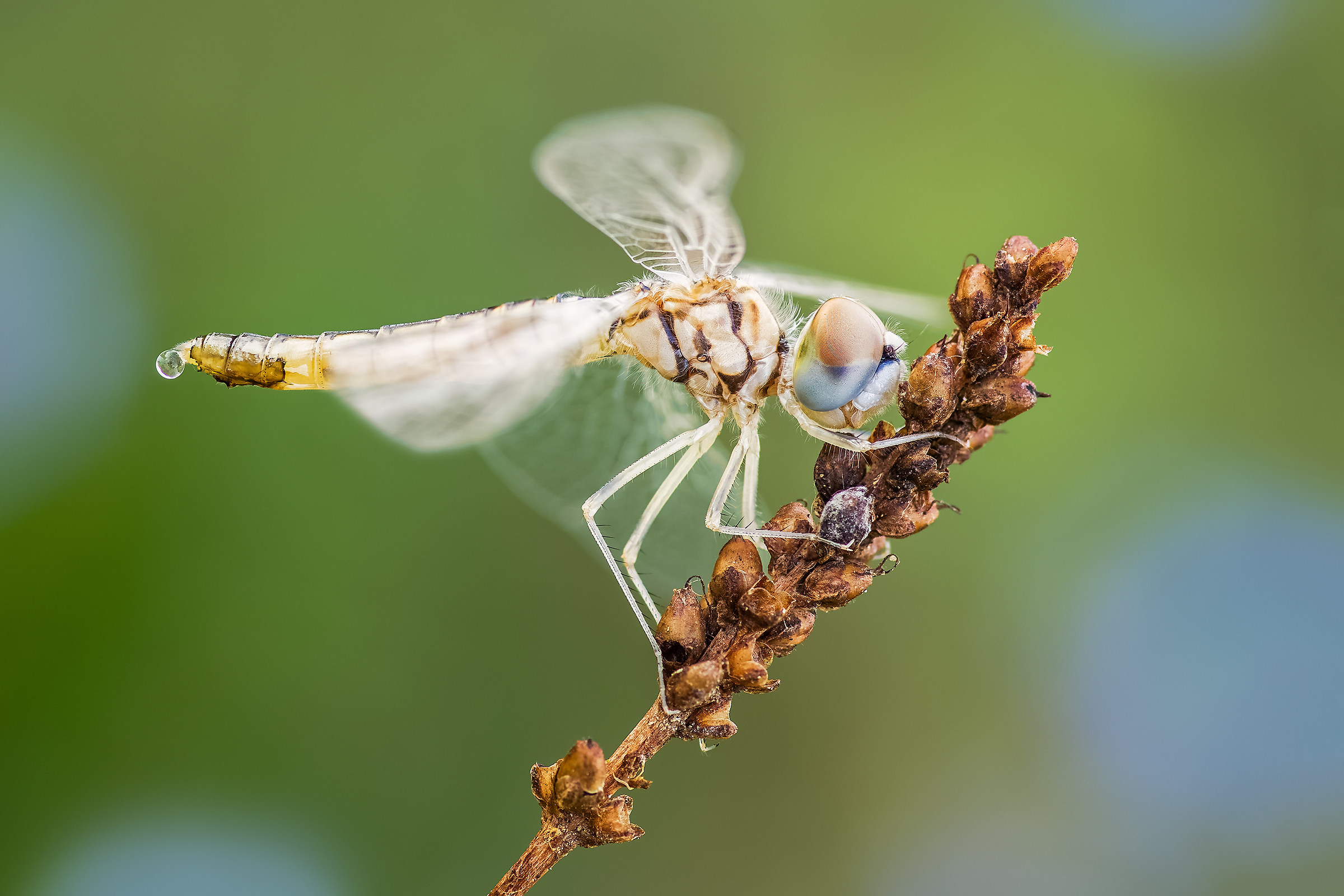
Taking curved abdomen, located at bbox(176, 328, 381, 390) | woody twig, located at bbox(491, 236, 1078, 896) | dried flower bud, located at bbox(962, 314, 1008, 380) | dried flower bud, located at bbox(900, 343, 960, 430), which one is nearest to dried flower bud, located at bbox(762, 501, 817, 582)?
woody twig, located at bbox(491, 236, 1078, 896)

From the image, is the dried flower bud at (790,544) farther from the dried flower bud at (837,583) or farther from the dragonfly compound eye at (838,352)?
the dragonfly compound eye at (838,352)

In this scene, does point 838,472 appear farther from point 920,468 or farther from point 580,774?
point 580,774

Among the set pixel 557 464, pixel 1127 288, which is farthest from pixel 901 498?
pixel 1127 288

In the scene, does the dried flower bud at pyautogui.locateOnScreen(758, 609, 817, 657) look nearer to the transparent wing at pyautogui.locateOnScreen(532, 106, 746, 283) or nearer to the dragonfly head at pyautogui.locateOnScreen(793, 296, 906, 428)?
the dragonfly head at pyautogui.locateOnScreen(793, 296, 906, 428)

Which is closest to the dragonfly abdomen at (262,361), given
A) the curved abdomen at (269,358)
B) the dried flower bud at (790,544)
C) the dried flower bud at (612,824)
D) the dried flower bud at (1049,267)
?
the curved abdomen at (269,358)

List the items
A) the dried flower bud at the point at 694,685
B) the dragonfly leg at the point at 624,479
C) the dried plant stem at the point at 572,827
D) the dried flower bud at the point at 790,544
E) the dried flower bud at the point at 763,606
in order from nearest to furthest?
the dried plant stem at the point at 572,827 < the dried flower bud at the point at 694,685 < the dried flower bud at the point at 763,606 < the dried flower bud at the point at 790,544 < the dragonfly leg at the point at 624,479

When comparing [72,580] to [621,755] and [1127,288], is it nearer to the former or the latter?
[621,755]
